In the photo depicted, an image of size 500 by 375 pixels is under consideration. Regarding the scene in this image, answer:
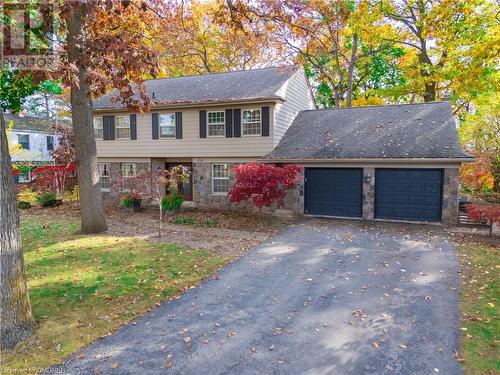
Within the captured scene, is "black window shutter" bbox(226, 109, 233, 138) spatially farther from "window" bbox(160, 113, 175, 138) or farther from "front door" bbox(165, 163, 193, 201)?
"front door" bbox(165, 163, 193, 201)

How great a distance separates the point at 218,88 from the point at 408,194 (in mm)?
10507

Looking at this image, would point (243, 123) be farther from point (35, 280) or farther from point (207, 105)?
point (35, 280)

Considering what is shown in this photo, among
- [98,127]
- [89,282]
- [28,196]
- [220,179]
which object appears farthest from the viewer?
[28,196]

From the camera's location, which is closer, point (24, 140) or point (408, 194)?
point (408, 194)

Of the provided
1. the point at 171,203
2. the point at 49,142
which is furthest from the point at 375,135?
the point at 49,142

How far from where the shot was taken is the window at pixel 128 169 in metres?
18.6

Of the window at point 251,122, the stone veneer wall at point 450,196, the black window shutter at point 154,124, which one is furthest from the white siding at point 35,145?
the stone veneer wall at point 450,196

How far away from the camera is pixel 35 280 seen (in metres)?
7.21

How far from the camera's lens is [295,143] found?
15.6m

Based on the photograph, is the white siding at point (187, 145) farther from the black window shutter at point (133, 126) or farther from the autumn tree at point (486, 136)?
the autumn tree at point (486, 136)

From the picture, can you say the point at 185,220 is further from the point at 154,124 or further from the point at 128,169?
the point at 128,169

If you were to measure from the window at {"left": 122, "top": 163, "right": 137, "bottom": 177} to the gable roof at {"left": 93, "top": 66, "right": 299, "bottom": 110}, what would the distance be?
10.6 feet

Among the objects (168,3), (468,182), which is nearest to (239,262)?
(168,3)

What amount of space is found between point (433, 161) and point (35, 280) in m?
12.9
